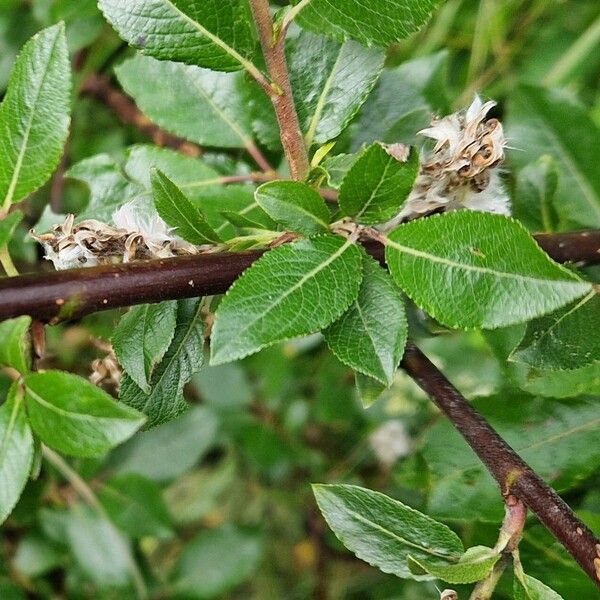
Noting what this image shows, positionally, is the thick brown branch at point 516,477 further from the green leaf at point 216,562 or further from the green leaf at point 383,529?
the green leaf at point 216,562

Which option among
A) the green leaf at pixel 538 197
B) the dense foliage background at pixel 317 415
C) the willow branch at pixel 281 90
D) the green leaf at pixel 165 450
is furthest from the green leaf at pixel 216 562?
the willow branch at pixel 281 90

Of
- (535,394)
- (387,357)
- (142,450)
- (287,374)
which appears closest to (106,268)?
(387,357)

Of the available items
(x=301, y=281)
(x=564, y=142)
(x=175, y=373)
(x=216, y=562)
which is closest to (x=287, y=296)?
(x=301, y=281)

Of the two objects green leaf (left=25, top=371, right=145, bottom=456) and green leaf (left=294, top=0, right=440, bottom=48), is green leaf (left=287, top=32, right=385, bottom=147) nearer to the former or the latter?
green leaf (left=294, top=0, right=440, bottom=48)

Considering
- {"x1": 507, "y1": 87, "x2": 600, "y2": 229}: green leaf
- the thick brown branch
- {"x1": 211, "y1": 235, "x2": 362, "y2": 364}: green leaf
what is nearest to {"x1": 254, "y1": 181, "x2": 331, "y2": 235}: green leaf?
{"x1": 211, "y1": 235, "x2": 362, "y2": 364}: green leaf

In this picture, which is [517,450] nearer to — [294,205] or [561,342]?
[561,342]
